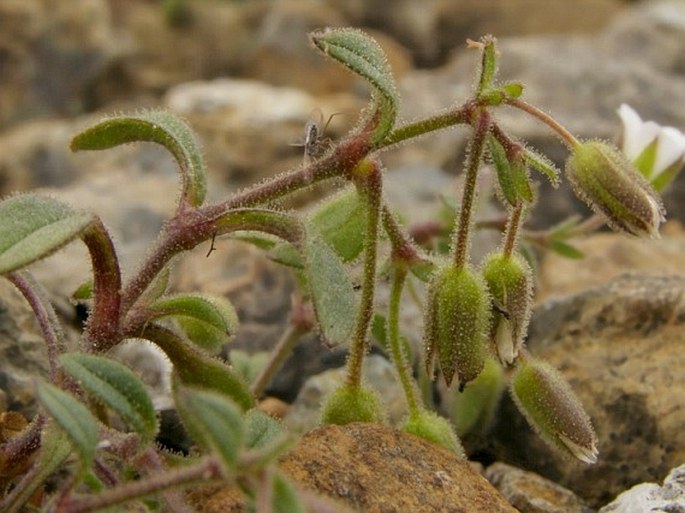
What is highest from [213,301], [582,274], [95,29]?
[213,301]

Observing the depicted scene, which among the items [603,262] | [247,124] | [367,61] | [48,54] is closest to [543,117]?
[367,61]

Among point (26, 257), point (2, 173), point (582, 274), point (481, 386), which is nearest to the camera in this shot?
point (26, 257)

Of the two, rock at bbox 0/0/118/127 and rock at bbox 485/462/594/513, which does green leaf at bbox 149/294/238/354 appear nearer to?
rock at bbox 485/462/594/513

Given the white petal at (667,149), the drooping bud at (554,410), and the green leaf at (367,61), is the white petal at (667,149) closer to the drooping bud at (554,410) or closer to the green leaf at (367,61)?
the drooping bud at (554,410)

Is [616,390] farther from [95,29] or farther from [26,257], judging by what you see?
[95,29]

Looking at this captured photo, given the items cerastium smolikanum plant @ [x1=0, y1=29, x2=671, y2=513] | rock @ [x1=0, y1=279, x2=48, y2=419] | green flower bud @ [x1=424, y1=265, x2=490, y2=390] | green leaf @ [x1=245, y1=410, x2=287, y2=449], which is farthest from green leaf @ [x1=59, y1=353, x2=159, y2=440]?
rock @ [x1=0, y1=279, x2=48, y2=419]

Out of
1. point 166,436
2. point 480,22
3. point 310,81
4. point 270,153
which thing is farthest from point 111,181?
point 480,22
